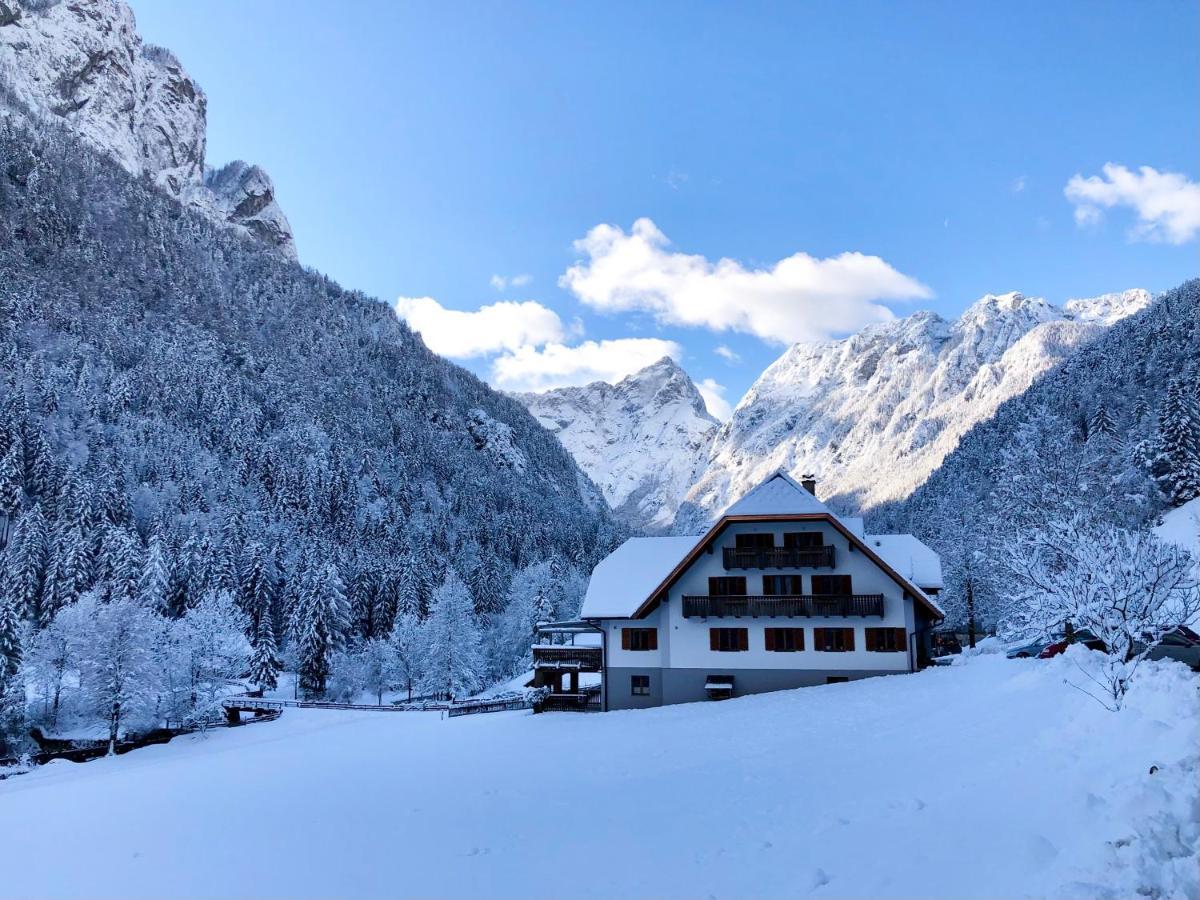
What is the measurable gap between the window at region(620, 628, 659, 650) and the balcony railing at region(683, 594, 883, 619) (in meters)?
2.46

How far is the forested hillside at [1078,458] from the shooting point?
52.1m

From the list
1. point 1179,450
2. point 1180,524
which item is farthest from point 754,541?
point 1179,450

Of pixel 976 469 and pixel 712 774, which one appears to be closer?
pixel 712 774

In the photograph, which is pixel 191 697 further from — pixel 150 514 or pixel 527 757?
pixel 150 514

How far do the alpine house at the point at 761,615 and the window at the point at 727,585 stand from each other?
0.06 meters

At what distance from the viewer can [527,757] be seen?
25219 millimetres

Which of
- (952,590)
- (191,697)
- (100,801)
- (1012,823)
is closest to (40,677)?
(191,697)

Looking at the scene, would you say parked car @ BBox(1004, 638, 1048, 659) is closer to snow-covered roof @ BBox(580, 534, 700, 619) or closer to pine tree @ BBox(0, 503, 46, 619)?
snow-covered roof @ BBox(580, 534, 700, 619)

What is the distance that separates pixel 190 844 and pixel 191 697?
5323 centimetres

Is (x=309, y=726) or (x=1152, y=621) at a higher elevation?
(x=1152, y=621)

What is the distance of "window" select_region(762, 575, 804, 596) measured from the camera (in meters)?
39.2

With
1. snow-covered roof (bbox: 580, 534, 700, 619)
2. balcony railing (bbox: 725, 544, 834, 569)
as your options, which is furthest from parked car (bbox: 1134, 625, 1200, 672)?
snow-covered roof (bbox: 580, 534, 700, 619)

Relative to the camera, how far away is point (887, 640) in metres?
37.7

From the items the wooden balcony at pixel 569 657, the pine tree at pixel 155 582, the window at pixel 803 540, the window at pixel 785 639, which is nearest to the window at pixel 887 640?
the window at pixel 785 639
